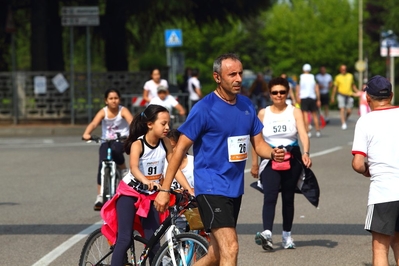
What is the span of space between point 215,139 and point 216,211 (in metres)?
0.46

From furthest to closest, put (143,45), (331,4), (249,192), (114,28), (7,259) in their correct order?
1. (331,4)
2. (143,45)
3. (114,28)
4. (249,192)
5. (7,259)

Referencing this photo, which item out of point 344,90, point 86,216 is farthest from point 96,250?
point 344,90

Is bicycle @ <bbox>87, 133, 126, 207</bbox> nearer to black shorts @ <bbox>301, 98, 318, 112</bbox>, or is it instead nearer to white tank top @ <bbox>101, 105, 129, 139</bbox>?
white tank top @ <bbox>101, 105, 129, 139</bbox>

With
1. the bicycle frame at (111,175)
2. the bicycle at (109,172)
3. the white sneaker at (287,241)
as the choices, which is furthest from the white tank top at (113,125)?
the white sneaker at (287,241)

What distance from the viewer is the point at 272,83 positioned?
9406 millimetres

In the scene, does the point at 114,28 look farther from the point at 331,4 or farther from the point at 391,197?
the point at 331,4

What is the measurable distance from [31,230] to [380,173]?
502 centimetres

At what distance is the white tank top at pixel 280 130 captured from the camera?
9.38 meters

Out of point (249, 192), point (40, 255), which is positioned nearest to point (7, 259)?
point (40, 255)

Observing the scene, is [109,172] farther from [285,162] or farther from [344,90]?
[344,90]

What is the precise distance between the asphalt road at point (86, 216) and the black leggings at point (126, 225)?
164cm

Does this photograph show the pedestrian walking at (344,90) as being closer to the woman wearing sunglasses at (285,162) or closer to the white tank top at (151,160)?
the woman wearing sunglasses at (285,162)

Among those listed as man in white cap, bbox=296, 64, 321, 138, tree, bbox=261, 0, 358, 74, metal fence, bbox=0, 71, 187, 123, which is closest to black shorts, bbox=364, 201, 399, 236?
man in white cap, bbox=296, 64, 321, 138

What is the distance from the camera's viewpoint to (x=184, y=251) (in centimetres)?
643
